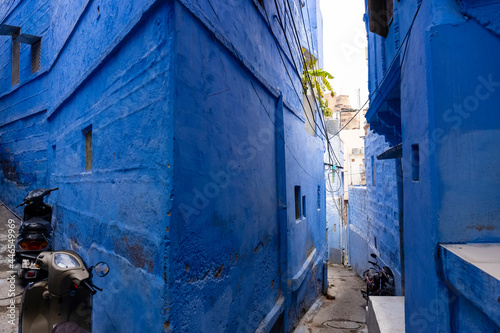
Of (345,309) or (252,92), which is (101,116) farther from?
(345,309)

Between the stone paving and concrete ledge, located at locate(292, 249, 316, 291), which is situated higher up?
the stone paving

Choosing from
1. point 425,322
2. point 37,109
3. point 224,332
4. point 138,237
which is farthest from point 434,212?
point 37,109

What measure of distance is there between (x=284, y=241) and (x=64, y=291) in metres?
3.97

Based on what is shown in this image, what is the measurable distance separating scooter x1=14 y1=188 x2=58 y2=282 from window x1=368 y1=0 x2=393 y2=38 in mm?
6422

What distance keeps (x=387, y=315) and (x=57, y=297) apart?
4755mm

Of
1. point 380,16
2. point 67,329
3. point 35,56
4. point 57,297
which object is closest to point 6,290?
point 57,297

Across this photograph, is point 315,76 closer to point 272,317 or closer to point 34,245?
point 272,317

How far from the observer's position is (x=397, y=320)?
4.96m

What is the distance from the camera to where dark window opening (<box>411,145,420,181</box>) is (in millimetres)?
3727

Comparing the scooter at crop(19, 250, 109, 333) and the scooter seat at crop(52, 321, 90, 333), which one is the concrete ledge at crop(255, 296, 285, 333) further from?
the scooter seat at crop(52, 321, 90, 333)

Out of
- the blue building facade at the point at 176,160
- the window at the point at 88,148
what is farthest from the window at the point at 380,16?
the window at the point at 88,148

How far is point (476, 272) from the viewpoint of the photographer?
2.28 meters

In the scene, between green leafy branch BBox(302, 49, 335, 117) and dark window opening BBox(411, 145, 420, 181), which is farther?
green leafy branch BBox(302, 49, 335, 117)

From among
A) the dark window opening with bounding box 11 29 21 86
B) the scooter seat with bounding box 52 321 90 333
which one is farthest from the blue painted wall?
the dark window opening with bounding box 11 29 21 86
